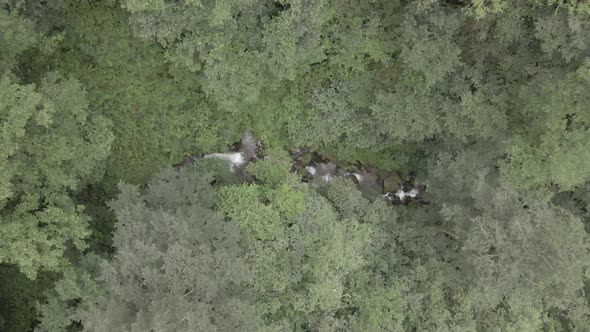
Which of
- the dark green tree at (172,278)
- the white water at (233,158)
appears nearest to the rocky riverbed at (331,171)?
the white water at (233,158)

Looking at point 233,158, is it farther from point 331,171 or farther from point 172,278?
point 172,278

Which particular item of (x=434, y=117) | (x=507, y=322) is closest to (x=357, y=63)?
(x=434, y=117)

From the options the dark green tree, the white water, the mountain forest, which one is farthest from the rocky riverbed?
the dark green tree

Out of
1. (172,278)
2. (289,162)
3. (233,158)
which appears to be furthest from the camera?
(233,158)

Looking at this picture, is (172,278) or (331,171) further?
(331,171)

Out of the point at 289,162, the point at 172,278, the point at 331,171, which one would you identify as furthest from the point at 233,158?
the point at 172,278

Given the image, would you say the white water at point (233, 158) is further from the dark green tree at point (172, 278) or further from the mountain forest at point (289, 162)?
the dark green tree at point (172, 278)

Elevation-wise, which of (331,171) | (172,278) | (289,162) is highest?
(172,278)

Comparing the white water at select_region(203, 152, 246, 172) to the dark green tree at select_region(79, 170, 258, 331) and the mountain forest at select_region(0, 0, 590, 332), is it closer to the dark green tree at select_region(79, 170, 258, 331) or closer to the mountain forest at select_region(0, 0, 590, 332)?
the mountain forest at select_region(0, 0, 590, 332)
